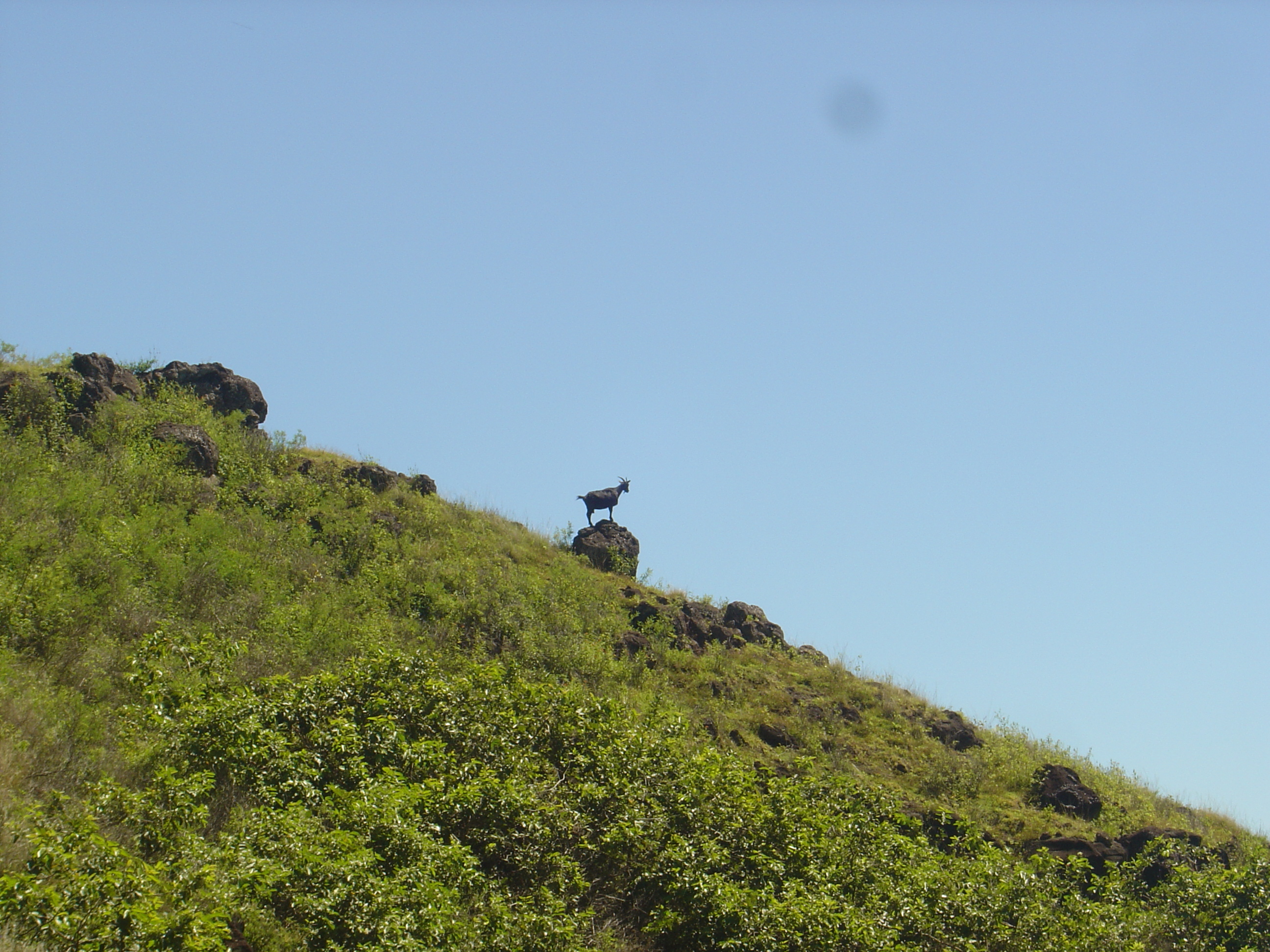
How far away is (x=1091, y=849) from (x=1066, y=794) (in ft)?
11.8

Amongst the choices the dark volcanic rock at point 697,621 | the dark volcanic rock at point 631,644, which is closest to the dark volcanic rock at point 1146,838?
the dark volcanic rock at point 631,644

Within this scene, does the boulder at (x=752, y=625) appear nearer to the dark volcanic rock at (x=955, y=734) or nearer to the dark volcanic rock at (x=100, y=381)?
the dark volcanic rock at (x=955, y=734)

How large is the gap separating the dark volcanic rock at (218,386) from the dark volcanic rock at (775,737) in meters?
18.4

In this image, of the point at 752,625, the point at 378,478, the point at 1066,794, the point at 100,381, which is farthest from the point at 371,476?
the point at 1066,794

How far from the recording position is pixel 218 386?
101 ft

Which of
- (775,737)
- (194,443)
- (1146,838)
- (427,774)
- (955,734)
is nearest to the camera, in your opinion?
(427,774)

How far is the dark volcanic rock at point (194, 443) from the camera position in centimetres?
2489

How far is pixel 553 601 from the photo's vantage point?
2577 cm

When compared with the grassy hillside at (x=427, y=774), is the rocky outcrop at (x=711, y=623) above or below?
above

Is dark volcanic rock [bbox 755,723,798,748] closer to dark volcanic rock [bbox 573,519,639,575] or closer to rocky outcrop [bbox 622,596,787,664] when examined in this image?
rocky outcrop [bbox 622,596,787,664]

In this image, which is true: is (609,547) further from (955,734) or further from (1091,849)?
(1091,849)

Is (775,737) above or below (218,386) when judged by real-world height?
below

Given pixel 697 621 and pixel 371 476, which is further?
pixel 371 476

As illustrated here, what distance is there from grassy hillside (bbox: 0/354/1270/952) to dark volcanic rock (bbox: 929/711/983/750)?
17 centimetres
